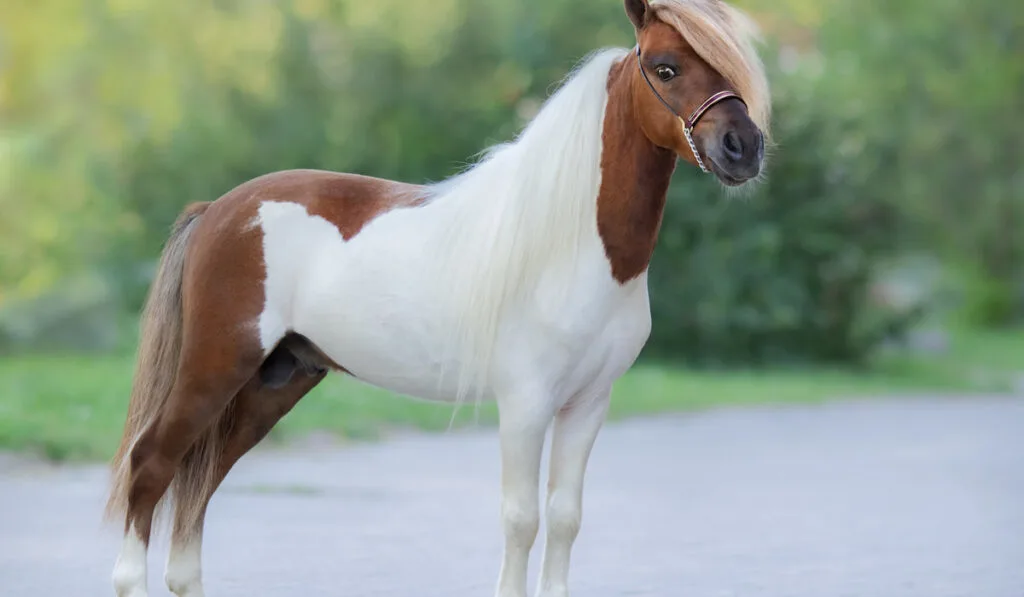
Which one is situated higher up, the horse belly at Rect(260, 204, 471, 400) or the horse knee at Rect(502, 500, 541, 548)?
the horse belly at Rect(260, 204, 471, 400)

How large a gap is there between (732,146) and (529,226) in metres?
0.69

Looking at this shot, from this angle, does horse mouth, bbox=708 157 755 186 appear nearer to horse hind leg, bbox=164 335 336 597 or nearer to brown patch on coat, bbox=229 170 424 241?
brown patch on coat, bbox=229 170 424 241

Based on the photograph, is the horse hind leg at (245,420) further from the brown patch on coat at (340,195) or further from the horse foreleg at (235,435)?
the brown patch on coat at (340,195)

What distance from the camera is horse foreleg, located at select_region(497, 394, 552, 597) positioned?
3.89 metres

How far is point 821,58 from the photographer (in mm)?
24812

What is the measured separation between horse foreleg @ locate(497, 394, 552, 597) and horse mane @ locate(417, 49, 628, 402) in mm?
170

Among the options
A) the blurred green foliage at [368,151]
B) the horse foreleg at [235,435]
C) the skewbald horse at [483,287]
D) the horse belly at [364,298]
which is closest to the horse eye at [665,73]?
the skewbald horse at [483,287]

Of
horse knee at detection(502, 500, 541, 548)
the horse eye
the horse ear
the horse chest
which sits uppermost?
the horse ear

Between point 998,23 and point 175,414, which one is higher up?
point 998,23

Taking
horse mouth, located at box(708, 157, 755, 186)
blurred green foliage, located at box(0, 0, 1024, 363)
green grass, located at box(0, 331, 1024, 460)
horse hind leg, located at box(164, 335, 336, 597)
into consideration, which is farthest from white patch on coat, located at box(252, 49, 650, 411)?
blurred green foliage, located at box(0, 0, 1024, 363)

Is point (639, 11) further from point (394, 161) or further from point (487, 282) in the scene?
point (394, 161)

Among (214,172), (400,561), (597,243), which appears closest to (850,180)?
(214,172)

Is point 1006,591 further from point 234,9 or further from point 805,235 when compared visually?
point 234,9

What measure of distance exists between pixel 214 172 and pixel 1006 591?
43.4ft
